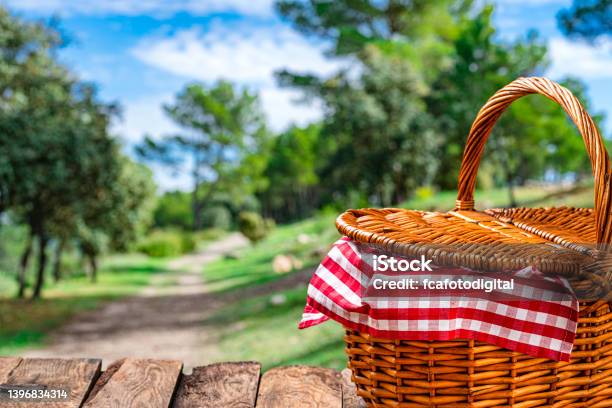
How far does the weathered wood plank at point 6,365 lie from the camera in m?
2.39

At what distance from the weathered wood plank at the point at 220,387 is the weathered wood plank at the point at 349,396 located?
1.01ft

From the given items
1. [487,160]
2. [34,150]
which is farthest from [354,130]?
[34,150]

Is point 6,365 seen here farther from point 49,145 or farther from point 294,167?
point 294,167

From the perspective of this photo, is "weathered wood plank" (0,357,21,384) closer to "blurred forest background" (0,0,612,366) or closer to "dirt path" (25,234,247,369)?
"blurred forest background" (0,0,612,366)

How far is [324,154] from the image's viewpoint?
28.7m

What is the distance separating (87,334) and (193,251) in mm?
15241

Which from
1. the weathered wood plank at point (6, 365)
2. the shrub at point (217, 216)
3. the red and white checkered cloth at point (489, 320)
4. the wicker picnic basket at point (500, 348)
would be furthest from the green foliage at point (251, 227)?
the red and white checkered cloth at point (489, 320)

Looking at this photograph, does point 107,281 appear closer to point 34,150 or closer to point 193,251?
point 34,150

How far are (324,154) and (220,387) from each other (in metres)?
26.6

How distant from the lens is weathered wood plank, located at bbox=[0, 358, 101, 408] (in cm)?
216

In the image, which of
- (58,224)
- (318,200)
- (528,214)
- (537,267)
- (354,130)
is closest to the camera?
(537,267)

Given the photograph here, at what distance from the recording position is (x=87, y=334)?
9.77 m

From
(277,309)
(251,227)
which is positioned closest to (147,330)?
(277,309)

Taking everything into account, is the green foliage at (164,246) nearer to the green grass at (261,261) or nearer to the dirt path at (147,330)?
the green grass at (261,261)
